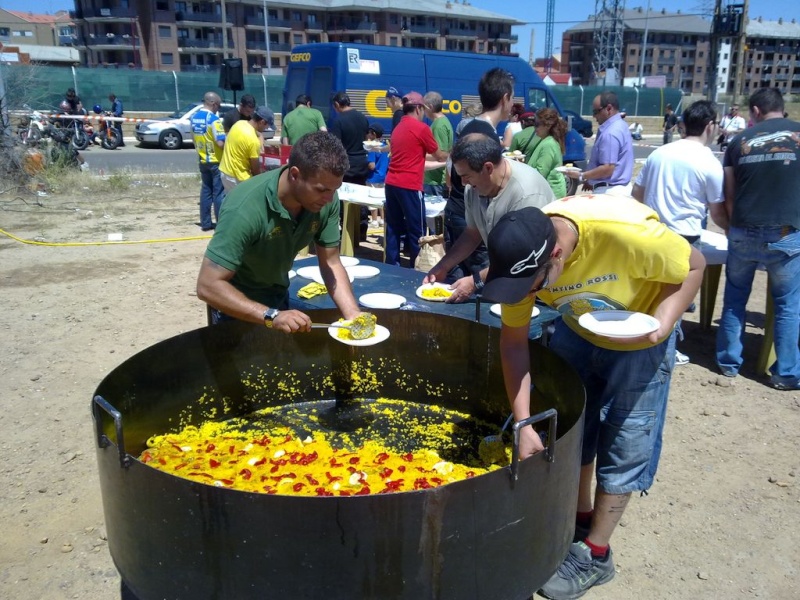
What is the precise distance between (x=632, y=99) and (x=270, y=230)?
35.1 m

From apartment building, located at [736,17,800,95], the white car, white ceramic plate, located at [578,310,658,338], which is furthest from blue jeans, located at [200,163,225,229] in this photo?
apartment building, located at [736,17,800,95]

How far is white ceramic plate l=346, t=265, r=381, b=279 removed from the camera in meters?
4.14

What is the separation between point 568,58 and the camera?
88.2 metres

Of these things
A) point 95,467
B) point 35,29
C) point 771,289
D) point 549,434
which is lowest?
point 95,467

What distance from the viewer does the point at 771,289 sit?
4570mm

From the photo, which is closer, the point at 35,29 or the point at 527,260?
the point at 527,260

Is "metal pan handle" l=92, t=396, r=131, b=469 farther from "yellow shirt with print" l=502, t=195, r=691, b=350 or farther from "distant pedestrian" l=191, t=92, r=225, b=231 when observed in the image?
"distant pedestrian" l=191, t=92, r=225, b=231

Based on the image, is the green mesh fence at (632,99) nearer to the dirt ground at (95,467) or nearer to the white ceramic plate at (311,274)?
the dirt ground at (95,467)

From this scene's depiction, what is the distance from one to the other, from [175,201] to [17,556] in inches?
367

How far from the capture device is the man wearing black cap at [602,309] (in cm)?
188

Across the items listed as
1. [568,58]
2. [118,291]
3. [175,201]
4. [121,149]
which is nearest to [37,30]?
[568,58]

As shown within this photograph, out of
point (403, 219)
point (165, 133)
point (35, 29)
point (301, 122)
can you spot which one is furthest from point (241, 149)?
point (35, 29)

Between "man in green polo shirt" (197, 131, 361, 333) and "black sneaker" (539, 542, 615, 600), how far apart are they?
1.39 m

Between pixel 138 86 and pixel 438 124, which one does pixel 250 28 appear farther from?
pixel 438 124
